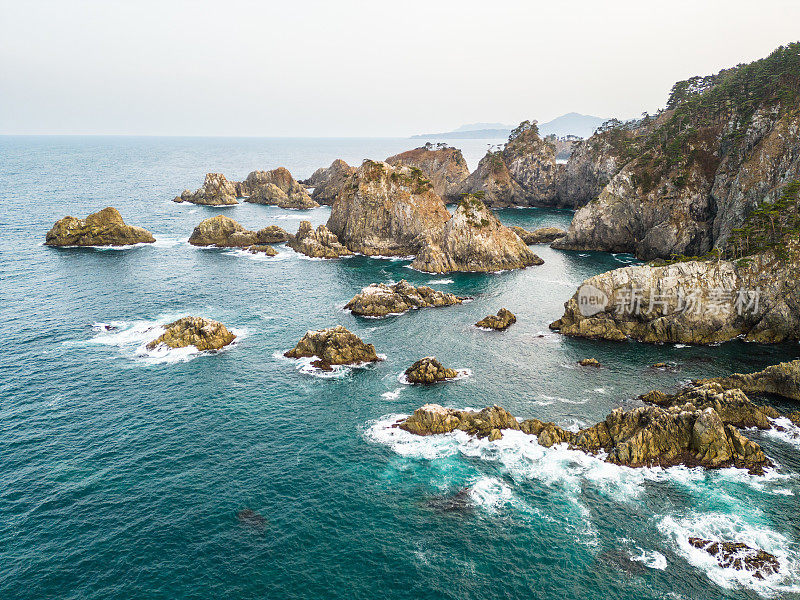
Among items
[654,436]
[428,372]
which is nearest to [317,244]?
[428,372]

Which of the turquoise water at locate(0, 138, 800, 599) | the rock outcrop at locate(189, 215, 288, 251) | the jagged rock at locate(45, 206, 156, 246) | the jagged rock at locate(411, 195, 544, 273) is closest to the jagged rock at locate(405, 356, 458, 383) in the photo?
the turquoise water at locate(0, 138, 800, 599)

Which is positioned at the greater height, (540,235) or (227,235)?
(227,235)

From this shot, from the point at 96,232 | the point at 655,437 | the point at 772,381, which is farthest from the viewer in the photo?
the point at 96,232

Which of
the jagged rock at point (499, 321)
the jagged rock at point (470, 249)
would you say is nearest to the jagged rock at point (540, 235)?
the jagged rock at point (470, 249)

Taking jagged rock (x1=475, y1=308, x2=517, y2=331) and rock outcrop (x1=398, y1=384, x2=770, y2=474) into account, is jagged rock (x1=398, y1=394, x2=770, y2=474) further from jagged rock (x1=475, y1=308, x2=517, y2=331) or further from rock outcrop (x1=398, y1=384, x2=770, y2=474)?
jagged rock (x1=475, y1=308, x2=517, y2=331)

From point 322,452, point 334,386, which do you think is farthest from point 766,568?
point 334,386

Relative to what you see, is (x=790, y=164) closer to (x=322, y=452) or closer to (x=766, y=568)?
(x=766, y=568)

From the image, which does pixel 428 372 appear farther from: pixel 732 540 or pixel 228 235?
pixel 228 235
